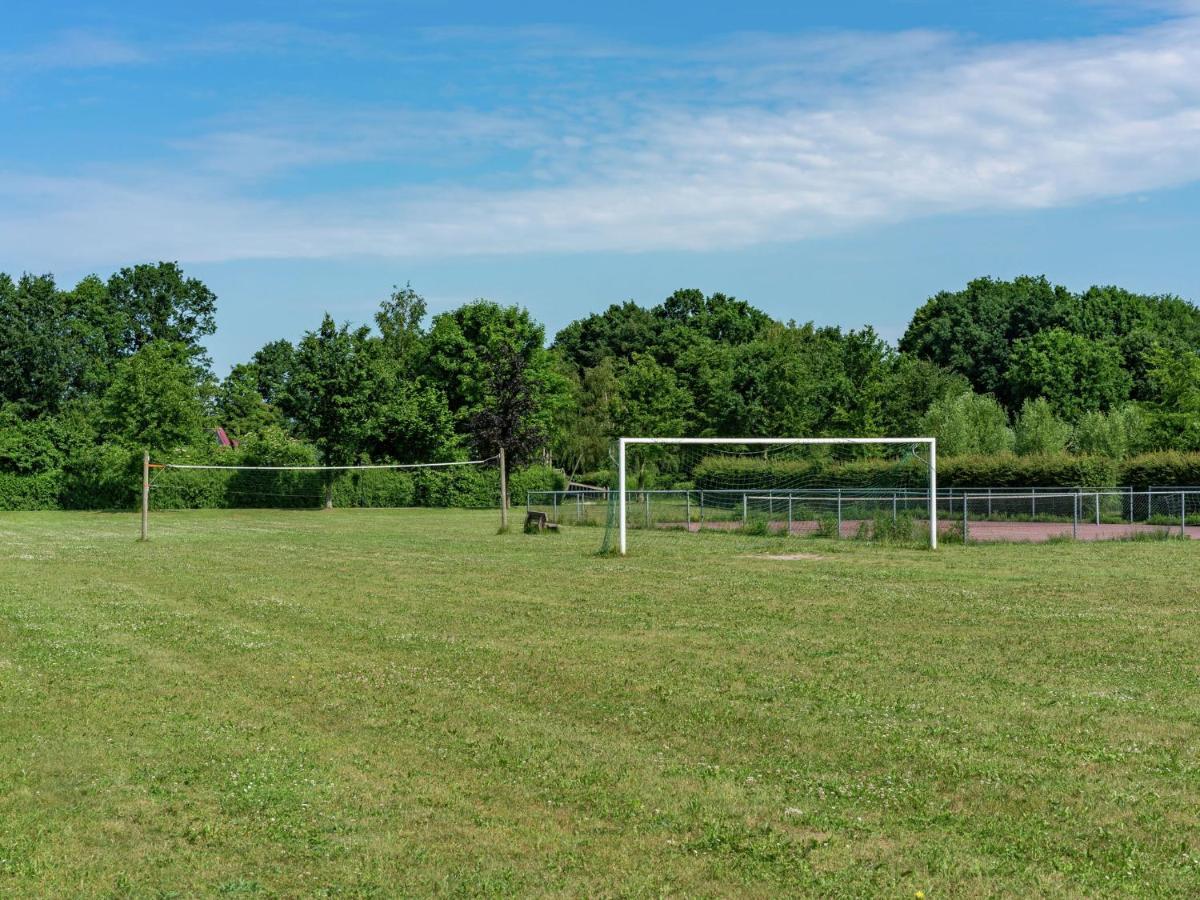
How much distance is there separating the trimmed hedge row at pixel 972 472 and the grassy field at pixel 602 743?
29567 millimetres

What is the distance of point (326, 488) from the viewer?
5941 cm

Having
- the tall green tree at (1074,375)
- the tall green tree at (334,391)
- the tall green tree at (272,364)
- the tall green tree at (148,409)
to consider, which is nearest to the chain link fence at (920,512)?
the tall green tree at (334,391)

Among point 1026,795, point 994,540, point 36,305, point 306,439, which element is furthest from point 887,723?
point 36,305

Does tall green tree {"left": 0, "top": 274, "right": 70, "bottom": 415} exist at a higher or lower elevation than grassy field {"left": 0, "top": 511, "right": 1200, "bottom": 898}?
higher

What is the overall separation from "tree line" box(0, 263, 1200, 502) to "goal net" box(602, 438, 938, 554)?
5.72 meters

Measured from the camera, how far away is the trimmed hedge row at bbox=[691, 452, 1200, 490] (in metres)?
47.2

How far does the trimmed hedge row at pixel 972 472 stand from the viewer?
4716cm

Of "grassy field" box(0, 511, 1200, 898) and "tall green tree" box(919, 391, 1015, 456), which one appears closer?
"grassy field" box(0, 511, 1200, 898)

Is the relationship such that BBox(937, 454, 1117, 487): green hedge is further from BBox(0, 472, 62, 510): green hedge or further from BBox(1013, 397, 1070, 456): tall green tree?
BBox(0, 472, 62, 510): green hedge

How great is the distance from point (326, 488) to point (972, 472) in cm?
2949

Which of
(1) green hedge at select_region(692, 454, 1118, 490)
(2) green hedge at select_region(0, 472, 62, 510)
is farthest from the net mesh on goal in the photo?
(1) green hedge at select_region(692, 454, 1118, 490)

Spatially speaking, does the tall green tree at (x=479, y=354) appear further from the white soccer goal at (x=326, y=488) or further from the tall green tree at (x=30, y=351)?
the tall green tree at (x=30, y=351)

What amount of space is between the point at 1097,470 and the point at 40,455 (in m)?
49.1

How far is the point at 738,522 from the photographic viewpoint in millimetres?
42281
